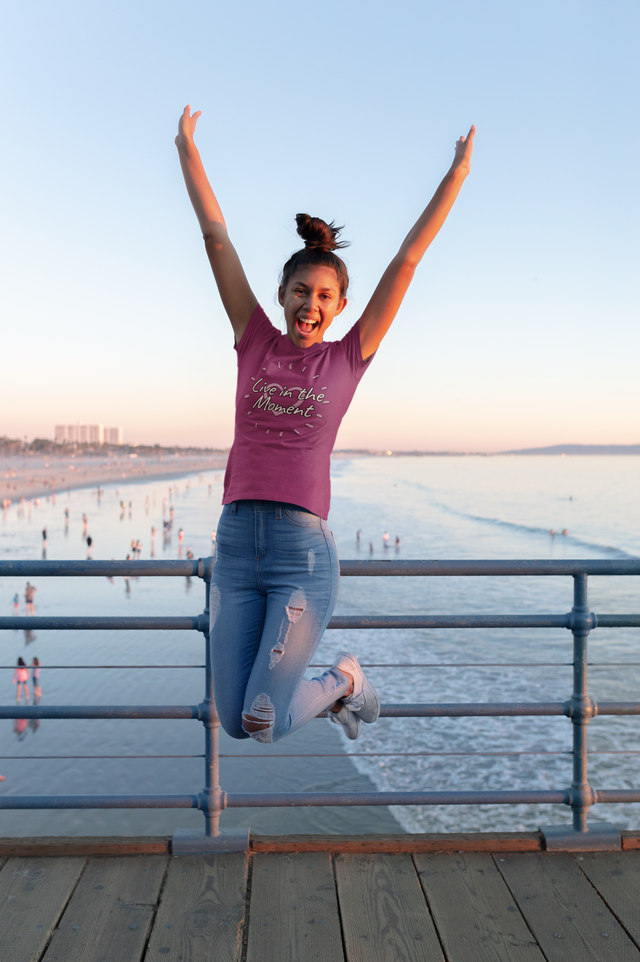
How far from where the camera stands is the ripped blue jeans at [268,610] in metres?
2.13

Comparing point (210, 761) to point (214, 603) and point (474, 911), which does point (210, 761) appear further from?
point (474, 911)

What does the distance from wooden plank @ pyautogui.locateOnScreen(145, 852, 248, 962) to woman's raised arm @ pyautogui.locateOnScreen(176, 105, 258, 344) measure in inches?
76.6

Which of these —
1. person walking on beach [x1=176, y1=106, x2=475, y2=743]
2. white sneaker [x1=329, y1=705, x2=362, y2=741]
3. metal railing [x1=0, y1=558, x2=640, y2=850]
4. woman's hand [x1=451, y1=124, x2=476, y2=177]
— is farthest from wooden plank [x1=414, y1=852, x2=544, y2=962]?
woman's hand [x1=451, y1=124, x2=476, y2=177]

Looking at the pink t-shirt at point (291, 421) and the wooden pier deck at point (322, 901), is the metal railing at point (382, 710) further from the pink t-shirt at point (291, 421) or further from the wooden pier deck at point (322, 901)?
the pink t-shirt at point (291, 421)

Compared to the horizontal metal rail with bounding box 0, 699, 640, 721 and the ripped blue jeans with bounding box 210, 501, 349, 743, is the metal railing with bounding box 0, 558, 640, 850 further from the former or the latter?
the ripped blue jeans with bounding box 210, 501, 349, 743

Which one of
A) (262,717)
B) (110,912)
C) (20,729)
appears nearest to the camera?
(262,717)

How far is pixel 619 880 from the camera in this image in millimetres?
2457

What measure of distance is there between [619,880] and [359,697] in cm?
118

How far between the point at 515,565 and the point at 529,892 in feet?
3.86

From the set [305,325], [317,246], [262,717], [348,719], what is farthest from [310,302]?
[348,719]

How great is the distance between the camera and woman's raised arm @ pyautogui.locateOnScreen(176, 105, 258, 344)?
2.32 m

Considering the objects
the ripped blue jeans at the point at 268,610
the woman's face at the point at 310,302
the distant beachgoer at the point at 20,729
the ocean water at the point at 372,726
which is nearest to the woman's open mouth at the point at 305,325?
the woman's face at the point at 310,302

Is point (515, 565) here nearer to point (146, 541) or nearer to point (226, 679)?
point (226, 679)

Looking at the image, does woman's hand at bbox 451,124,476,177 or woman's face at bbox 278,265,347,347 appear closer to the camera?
woman's face at bbox 278,265,347,347
